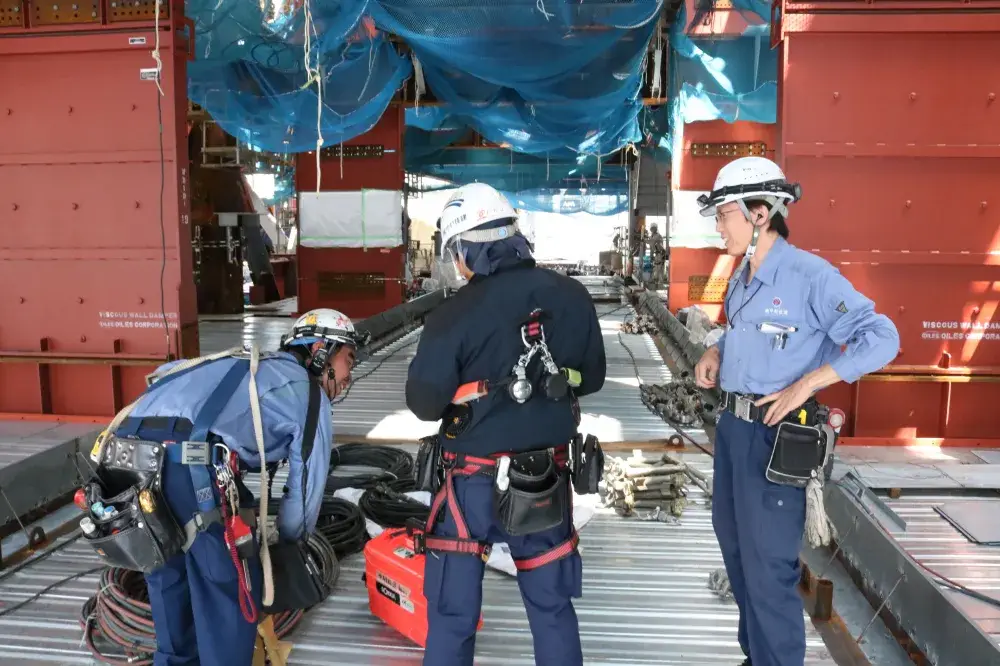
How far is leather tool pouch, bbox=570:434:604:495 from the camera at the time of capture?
3.14 meters

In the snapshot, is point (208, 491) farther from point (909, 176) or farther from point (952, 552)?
point (909, 176)

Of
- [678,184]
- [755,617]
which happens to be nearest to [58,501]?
[755,617]

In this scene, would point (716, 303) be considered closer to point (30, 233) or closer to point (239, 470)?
point (30, 233)

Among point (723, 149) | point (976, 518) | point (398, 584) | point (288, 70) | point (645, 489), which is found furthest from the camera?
point (723, 149)

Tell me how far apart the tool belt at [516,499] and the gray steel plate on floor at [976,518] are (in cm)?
321

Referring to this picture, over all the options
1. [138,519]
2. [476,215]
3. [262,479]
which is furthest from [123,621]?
[476,215]

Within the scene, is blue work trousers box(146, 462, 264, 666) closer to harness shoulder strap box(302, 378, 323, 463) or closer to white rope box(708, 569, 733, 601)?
harness shoulder strap box(302, 378, 323, 463)

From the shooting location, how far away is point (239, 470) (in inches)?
123

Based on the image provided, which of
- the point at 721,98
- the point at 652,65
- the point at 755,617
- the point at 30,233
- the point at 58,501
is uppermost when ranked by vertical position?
the point at 652,65

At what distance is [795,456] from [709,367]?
65cm

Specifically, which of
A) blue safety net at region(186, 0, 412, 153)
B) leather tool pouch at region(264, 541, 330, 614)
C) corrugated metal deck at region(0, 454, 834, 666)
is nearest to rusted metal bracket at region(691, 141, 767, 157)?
blue safety net at region(186, 0, 412, 153)

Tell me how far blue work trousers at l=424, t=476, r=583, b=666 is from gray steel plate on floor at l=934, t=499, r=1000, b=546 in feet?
10.6

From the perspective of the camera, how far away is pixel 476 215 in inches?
116

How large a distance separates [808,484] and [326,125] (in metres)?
9.64
